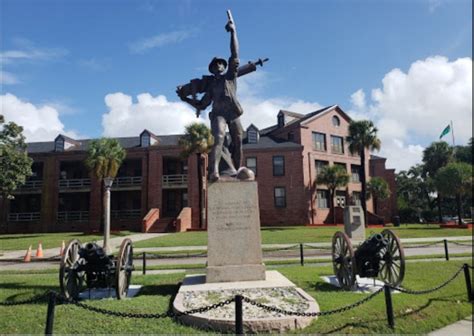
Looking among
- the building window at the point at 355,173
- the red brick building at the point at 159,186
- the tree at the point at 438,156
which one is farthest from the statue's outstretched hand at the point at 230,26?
the tree at the point at 438,156

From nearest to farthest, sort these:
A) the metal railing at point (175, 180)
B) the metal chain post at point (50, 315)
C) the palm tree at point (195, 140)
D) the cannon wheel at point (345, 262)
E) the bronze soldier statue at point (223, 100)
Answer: the metal chain post at point (50, 315), the cannon wheel at point (345, 262), the bronze soldier statue at point (223, 100), the palm tree at point (195, 140), the metal railing at point (175, 180)

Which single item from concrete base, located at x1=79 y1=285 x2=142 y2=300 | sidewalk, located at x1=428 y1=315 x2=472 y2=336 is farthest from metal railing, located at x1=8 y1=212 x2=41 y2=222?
sidewalk, located at x1=428 y1=315 x2=472 y2=336

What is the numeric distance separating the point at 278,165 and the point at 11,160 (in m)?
23.3

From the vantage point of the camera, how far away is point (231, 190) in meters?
7.95

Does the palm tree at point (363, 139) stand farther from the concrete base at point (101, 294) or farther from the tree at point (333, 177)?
the concrete base at point (101, 294)

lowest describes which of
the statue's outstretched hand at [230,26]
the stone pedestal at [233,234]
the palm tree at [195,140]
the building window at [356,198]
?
the stone pedestal at [233,234]

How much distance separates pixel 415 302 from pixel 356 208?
1693cm

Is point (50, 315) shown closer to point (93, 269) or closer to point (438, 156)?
point (93, 269)

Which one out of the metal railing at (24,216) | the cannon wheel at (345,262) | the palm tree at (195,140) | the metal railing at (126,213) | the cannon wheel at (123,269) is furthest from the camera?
the metal railing at (24,216)

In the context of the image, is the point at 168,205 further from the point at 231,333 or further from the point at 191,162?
the point at 231,333

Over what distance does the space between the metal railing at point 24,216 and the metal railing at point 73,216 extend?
7.53ft

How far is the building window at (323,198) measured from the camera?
3904cm

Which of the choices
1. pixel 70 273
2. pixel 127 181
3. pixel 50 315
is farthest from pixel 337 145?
pixel 50 315

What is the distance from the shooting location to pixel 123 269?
7723 millimetres
